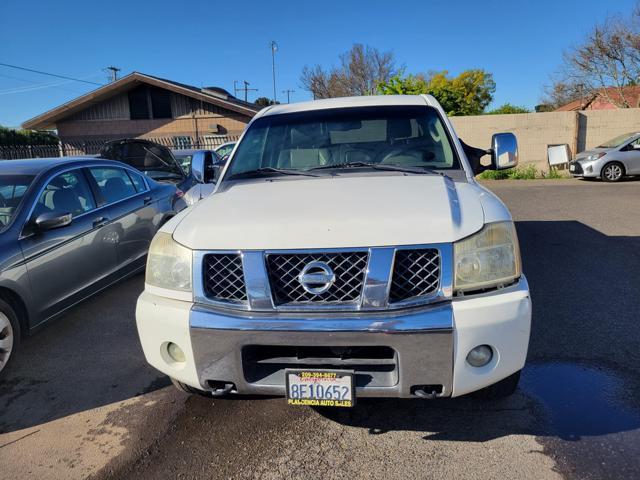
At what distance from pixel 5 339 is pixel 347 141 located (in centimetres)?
293

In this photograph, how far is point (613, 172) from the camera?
14.2 meters

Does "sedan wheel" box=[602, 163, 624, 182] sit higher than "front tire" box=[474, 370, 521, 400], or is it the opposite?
"sedan wheel" box=[602, 163, 624, 182]

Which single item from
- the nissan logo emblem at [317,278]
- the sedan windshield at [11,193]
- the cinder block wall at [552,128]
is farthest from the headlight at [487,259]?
the cinder block wall at [552,128]

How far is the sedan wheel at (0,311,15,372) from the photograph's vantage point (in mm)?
3396

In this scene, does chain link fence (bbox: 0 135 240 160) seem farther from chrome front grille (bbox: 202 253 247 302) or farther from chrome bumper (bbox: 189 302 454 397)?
chrome bumper (bbox: 189 302 454 397)

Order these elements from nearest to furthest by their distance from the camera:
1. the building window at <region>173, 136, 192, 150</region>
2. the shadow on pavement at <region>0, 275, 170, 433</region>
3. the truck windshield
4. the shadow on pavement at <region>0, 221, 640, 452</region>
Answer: the shadow on pavement at <region>0, 221, 640, 452</region>
the shadow on pavement at <region>0, 275, 170, 433</region>
the truck windshield
the building window at <region>173, 136, 192, 150</region>

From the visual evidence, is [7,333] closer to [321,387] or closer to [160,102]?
[321,387]

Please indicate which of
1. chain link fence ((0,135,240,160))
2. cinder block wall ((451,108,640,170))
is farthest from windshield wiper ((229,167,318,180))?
chain link fence ((0,135,240,160))

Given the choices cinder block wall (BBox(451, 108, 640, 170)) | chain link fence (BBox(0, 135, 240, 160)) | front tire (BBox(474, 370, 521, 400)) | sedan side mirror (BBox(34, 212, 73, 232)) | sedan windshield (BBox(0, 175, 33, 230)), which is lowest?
front tire (BBox(474, 370, 521, 400))

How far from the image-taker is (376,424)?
272 centimetres

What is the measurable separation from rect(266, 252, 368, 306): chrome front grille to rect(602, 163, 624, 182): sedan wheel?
1484cm

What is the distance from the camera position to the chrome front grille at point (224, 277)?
7.46ft

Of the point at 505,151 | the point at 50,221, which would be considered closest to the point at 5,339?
the point at 50,221

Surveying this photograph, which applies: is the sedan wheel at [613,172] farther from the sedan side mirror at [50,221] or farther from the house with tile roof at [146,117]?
the house with tile roof at [146,117]
